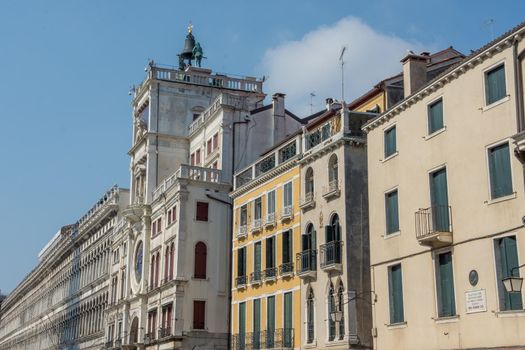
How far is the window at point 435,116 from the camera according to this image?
26.9 m

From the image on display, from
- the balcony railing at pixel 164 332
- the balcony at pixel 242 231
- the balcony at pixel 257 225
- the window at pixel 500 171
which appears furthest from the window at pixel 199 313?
the window at pixel 500 171

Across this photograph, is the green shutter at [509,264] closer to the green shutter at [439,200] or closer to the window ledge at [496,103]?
the green shutter at [439,200]

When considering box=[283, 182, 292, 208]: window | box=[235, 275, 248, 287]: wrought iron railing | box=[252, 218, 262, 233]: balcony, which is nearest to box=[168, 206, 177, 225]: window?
box=[235, 275, 248, 287]: wrought iron railing

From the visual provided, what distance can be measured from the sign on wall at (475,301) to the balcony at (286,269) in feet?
41.4

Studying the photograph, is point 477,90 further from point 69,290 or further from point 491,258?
point 69,290

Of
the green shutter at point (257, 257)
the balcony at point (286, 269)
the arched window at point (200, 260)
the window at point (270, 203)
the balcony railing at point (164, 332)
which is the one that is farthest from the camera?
the arched window at point (200, 260)

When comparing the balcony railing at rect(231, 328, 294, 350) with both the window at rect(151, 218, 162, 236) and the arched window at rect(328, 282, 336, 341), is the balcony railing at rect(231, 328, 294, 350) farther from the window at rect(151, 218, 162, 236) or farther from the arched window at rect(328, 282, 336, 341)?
the window at rect(151, 218, 162, 236)

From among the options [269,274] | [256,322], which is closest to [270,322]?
[256,322]

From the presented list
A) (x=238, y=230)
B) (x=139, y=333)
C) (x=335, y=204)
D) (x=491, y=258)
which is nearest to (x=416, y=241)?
(x=491, y=258)

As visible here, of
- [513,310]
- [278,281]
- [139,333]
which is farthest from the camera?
[139,333]

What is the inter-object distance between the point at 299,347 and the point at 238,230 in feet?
31.9

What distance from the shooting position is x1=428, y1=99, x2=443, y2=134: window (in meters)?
26.9

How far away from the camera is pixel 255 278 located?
3981 centimetres

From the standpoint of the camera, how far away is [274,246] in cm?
3838
